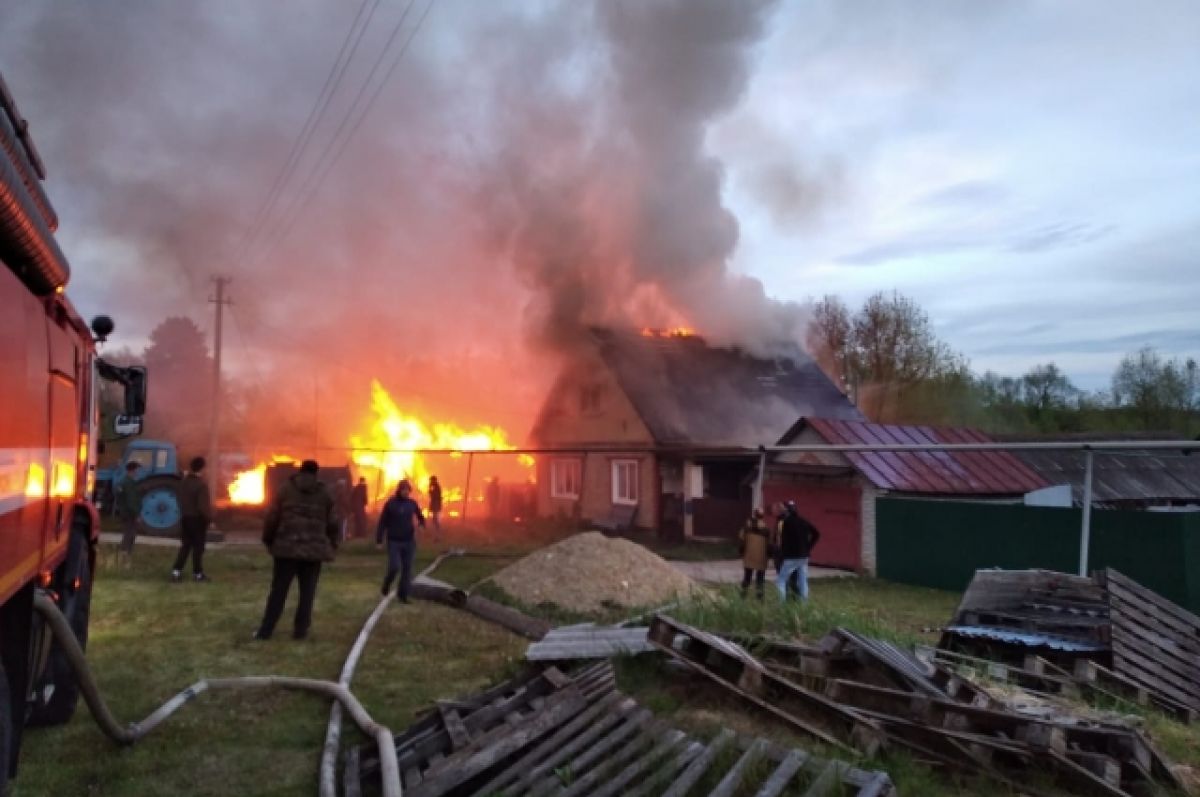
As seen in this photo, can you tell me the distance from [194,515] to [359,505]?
774 centimetres

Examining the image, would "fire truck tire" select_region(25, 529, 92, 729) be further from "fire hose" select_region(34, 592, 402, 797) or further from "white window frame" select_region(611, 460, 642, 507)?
"white window frame" select_region(611, 460, 642, 507)

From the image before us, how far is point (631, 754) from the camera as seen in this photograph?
4398 millimetres

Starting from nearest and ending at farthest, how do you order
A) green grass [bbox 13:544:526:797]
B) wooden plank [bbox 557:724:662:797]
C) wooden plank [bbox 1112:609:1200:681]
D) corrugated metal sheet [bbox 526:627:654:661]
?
1. wooden plank [bbox 557:724:662:797]
2. green grass [bbox 13:544:526:797]
3. corrugated metal sheet [bbox 526:627:654:661]
4. wooden plank [bbox 1112:609:1200:681]

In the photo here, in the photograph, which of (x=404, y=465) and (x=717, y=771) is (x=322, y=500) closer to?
(x=717, y=771)

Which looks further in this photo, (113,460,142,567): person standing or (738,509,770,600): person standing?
(113,460,142,567): person standing

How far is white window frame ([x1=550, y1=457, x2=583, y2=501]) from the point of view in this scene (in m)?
24.8

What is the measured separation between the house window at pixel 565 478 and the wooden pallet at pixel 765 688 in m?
19.3

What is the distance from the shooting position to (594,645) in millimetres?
6039

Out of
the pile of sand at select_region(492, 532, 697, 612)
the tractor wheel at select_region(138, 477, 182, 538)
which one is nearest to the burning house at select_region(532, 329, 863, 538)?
the pile of sand at select_region(492, 532, 697, 612)

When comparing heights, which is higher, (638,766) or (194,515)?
(194,515)

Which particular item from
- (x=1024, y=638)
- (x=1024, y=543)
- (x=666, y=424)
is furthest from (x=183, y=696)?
(x=666, y=424)

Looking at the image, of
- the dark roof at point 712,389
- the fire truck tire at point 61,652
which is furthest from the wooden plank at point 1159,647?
the dark roof at point 712,389

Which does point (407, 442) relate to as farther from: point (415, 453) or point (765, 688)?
point (765, 688)

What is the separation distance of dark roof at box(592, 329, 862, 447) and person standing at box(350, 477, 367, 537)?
6.91 metres
